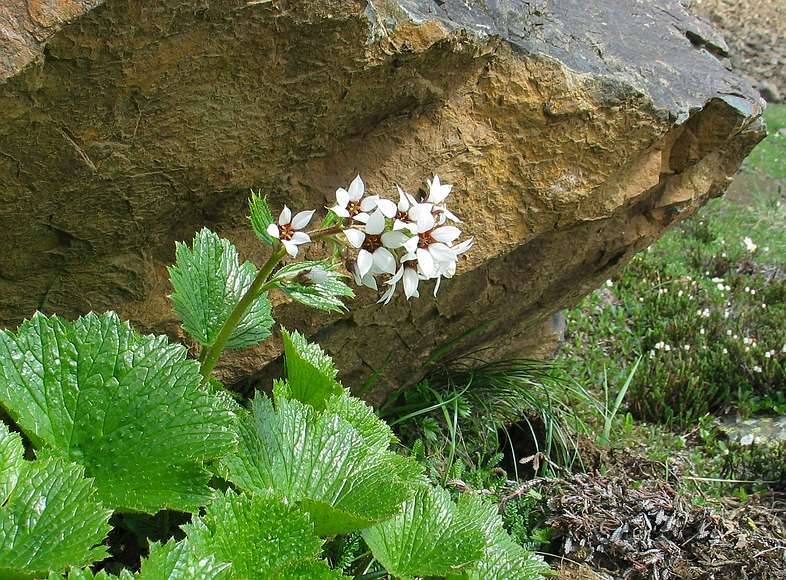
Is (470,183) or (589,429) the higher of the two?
(470,183)

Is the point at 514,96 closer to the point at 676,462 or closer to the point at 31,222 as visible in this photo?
the point at 31,222

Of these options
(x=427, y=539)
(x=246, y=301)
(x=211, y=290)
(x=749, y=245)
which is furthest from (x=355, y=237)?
(x=749, y=245)

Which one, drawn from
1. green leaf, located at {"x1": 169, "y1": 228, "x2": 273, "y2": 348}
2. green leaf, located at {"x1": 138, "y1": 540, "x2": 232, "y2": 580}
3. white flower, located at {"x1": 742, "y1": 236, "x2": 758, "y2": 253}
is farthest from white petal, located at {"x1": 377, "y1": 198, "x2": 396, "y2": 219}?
white flower, located at {"x1": 742, "y1": 236, "x2": 758, "y2": 253}

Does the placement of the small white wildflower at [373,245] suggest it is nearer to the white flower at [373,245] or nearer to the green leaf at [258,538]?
the white flower at [373,245]

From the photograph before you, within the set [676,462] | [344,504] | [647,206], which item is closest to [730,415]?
[676,462]

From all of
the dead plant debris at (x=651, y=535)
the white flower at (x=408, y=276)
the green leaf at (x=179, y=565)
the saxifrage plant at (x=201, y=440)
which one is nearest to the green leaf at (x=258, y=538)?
the saxifrage plant at (x=201, y=440)
